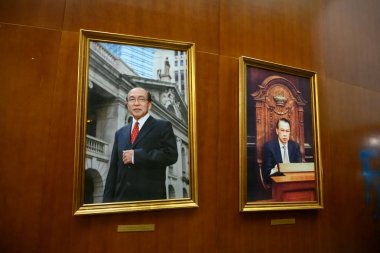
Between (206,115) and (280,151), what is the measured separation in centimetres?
102

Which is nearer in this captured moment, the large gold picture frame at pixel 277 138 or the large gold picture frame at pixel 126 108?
the large gold picture frame at pixel 126 108

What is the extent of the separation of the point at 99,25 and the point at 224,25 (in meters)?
1.39

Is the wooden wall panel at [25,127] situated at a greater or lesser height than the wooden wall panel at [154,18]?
lesser

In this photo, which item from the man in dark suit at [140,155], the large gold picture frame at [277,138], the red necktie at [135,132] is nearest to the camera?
the man in dark suit at [140,155]

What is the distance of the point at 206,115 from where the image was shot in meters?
3.24

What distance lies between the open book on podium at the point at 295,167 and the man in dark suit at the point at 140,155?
1.33 meters

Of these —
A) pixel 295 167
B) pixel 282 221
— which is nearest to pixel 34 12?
pixel 295 167

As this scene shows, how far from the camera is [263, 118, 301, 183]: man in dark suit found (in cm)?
347

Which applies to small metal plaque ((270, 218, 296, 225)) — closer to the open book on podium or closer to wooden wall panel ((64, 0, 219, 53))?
the open book on podium

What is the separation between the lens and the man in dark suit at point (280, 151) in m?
3.47

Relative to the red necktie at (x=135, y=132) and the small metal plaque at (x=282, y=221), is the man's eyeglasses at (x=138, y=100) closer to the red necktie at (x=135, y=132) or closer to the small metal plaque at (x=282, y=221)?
the red necktie at (x=135, y=132)

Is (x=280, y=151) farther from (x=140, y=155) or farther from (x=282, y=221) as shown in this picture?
(x=140, y=155)

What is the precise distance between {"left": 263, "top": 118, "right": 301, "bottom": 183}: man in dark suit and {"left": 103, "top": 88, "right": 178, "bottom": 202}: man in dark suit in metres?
1.12

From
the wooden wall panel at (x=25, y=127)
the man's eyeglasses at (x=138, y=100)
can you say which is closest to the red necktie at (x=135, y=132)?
the man's eyeglasses at (x=138, y=100)
